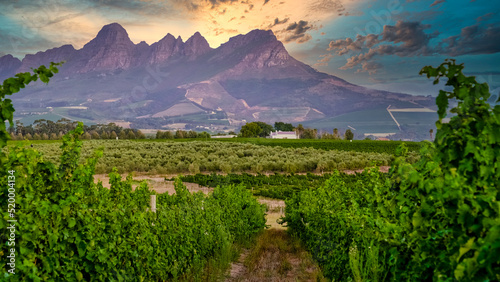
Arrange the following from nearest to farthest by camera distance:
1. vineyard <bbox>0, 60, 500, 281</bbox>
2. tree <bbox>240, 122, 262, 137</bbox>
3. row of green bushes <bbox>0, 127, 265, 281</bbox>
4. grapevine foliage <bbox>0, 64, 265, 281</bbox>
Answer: vineyard <bbox>0, 60, 500, 281</bbox>, grapevine foliage <bbox>0, 64, 265, 281</bbox>, row of green bushes <bbox>0, 127, 265, 281</bbox>, tree <bbox>240, 122, 262, 137</bbox>

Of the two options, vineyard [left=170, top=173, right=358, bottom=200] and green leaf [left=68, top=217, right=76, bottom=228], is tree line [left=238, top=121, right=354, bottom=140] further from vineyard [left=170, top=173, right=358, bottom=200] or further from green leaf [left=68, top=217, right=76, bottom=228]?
green leaf [left=68, top=217, right=76, bottom=228]

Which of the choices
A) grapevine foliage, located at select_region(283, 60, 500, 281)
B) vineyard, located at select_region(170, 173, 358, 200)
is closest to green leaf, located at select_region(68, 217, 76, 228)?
grapevine foliage, located at select_region(283, 60, 500, 281)

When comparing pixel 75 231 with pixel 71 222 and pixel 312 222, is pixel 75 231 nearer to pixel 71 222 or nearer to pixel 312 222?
pixel 71 222

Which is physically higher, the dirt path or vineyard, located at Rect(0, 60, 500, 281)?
vineyard, located at Rect(0, 60, 500, 281)

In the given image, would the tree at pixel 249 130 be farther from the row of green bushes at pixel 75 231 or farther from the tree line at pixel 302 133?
the row of green bushes at pixel 75 231

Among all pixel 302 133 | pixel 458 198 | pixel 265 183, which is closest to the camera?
pixel 458 198

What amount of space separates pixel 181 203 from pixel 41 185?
178 inches

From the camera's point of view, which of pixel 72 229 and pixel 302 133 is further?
pixel 302 133

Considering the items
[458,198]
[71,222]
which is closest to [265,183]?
[71,222]

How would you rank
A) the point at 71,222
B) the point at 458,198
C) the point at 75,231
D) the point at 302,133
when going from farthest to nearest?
the point at 302,133 → the point at 75,231 → the point at 71,222 → the point at 458,198

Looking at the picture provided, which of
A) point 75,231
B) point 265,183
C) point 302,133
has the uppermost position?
point 302,133

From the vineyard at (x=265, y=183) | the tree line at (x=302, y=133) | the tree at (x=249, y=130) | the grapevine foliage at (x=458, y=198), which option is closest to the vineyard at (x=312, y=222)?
the grapevine foliage at (x=458, y=198)

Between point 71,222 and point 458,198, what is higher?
point 458,198

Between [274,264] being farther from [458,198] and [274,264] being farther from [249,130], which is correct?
[249,130]
